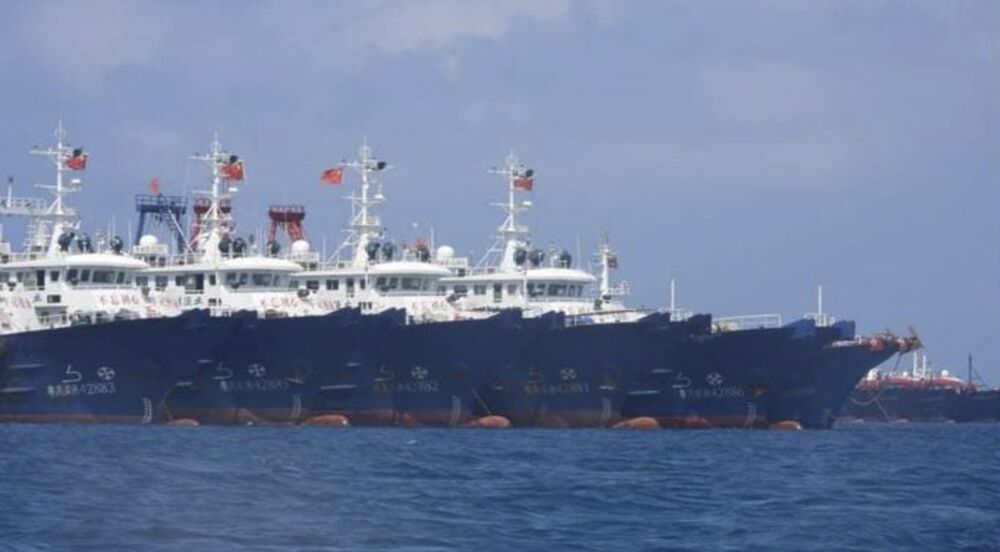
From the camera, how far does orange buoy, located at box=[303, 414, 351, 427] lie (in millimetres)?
81625

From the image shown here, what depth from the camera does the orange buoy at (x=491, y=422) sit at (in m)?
84.8

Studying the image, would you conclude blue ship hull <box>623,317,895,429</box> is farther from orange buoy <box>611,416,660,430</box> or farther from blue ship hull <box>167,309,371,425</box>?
blue ship hull <box>167,309,371,425</box>

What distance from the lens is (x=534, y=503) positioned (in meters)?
44.7

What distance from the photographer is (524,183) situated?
96812 mm

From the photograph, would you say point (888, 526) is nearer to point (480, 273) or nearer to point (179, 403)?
point (179, 403)

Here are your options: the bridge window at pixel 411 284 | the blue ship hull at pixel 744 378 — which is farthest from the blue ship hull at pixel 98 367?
the blue ship hull at pixel 744 378

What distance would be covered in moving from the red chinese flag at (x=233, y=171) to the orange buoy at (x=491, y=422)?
52.4ft

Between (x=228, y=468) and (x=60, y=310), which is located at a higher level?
(x=60, y=310)

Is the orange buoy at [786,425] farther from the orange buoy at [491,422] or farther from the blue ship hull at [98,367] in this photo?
the blue ship hull at [98,367]

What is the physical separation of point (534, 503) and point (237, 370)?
38026mm

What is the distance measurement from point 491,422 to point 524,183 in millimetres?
15319

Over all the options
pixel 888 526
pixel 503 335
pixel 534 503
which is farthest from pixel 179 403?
pixel 888 526

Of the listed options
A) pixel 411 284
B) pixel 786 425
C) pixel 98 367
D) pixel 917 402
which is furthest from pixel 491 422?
pixel 917 402

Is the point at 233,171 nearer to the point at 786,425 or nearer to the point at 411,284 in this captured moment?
the point at 411,284
